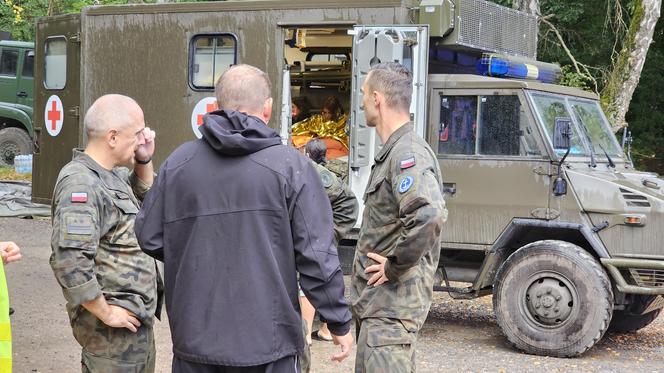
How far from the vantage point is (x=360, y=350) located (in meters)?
4.28

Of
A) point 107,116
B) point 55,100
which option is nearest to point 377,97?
point 107,116

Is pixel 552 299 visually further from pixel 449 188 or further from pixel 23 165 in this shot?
pixel 23 165

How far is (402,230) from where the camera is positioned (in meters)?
4.17

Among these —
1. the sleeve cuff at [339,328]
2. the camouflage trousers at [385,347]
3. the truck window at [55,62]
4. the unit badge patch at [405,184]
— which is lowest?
the camouflage trousers at [385,347]

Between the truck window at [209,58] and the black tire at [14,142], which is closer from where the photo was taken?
the truck window at [209,58]

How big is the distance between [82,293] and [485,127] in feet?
15.9

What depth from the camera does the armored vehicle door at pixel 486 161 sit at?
25.3 feet

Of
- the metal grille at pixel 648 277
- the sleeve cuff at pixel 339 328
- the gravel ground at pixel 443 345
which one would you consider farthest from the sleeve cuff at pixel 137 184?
the metal grille at pixel 648 277

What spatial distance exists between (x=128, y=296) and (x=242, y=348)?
2.76ft

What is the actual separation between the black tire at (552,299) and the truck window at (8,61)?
1409cm

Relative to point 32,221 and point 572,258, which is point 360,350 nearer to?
point 572,258

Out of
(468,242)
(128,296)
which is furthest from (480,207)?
(128,296)

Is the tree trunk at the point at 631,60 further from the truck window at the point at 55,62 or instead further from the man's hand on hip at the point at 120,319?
the man's hand on hip at the point at 120,319

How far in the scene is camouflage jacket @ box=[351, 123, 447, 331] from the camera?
411 cm
